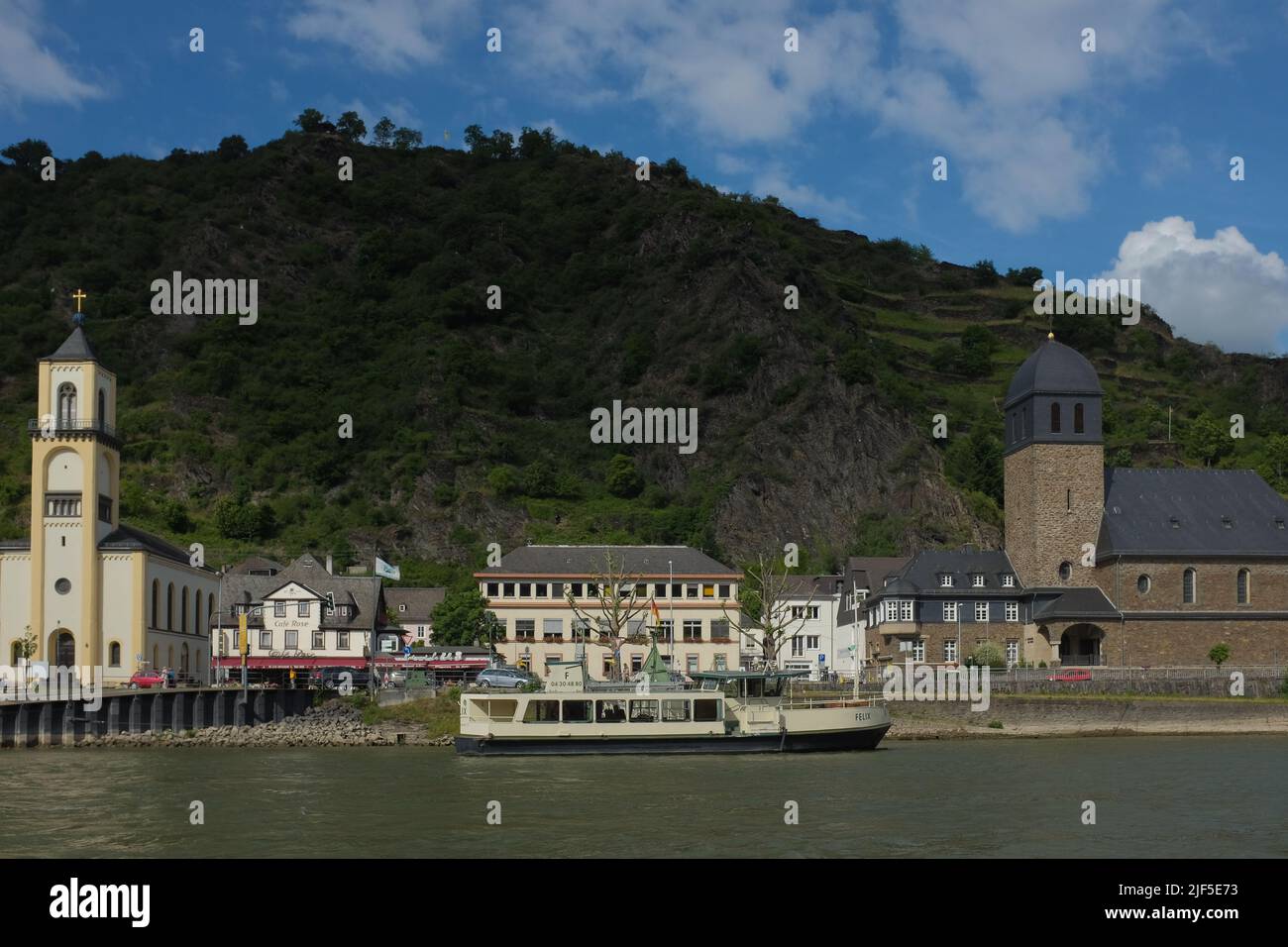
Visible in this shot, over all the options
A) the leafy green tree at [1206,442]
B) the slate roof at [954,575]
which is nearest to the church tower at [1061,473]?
the slate roof at [954,575]

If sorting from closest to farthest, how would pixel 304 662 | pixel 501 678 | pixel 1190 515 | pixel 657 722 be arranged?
pixel 657 722 < pixel 501 678 < pixel 1190 515 < pixel 304 662

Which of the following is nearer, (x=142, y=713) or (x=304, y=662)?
(x=142, y=713)

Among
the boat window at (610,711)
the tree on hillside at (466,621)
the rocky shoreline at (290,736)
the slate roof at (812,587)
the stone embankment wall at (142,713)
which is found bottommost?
the rocky shoreline at (290,736)

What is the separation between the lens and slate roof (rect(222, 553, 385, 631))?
88188 mm

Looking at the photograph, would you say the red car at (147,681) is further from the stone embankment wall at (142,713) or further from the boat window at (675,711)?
the boat window at (675,711)

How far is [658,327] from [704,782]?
122 metres

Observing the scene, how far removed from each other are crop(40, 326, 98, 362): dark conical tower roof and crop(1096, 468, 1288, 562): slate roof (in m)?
53.3

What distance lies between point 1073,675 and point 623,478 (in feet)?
211

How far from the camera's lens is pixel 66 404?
7438cm

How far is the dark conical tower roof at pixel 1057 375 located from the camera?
8275cm

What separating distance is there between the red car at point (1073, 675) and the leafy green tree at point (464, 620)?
32.2 meters

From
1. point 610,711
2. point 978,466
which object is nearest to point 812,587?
point 978,466

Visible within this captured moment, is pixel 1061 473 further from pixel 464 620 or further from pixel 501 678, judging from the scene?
pixel 464 620

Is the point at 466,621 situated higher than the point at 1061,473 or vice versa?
the point at 1061,473
